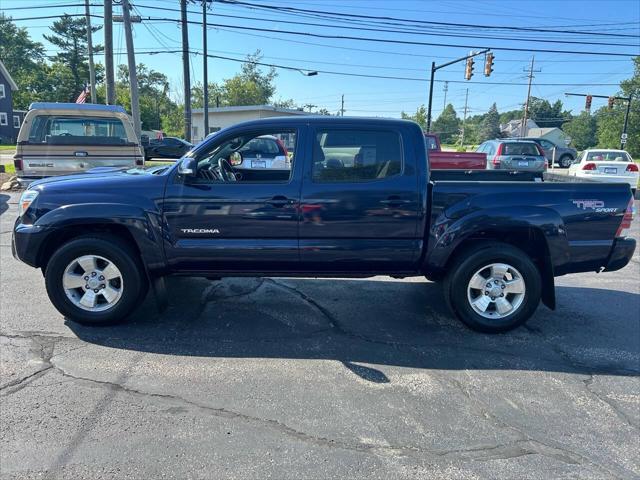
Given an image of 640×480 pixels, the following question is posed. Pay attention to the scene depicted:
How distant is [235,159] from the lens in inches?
211

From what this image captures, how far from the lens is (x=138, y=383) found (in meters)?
3.29

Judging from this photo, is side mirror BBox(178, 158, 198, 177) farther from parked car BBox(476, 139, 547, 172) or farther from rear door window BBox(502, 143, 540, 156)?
rear door window BBox(502, 143, 540, 156)

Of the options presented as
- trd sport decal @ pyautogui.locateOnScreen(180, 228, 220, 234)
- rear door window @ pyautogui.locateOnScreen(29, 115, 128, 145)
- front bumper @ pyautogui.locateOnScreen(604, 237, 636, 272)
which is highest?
rear door window @ pyautogui.locateOnScreen(29, 115, 128, 145)

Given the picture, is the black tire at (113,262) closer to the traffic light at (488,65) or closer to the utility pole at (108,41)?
the utility pole at (108,41)

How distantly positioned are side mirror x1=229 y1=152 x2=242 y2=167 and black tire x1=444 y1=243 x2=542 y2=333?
2.67 m

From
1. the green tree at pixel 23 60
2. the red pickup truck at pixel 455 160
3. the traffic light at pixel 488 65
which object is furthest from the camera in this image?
the green tree at pixel 23 60

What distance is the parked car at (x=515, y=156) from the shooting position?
1641 centimetres

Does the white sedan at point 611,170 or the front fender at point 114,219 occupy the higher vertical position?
the white sedan at point 611,170

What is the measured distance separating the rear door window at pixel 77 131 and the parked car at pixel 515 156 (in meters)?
12.1

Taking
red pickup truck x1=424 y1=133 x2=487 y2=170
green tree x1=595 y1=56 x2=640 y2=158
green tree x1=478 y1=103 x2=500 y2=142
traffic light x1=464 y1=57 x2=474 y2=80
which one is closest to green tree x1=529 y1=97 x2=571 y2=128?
green tree x1=478 y1=103 x2=500 y2=142

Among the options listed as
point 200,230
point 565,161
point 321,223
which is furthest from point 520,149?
point 565,161

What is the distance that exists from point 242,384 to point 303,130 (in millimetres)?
2232

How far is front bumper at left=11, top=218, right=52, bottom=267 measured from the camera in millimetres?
4043

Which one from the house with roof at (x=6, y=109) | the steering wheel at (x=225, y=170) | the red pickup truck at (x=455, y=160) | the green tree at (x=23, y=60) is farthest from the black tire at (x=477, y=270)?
the green tree at (x=23, y=60)
